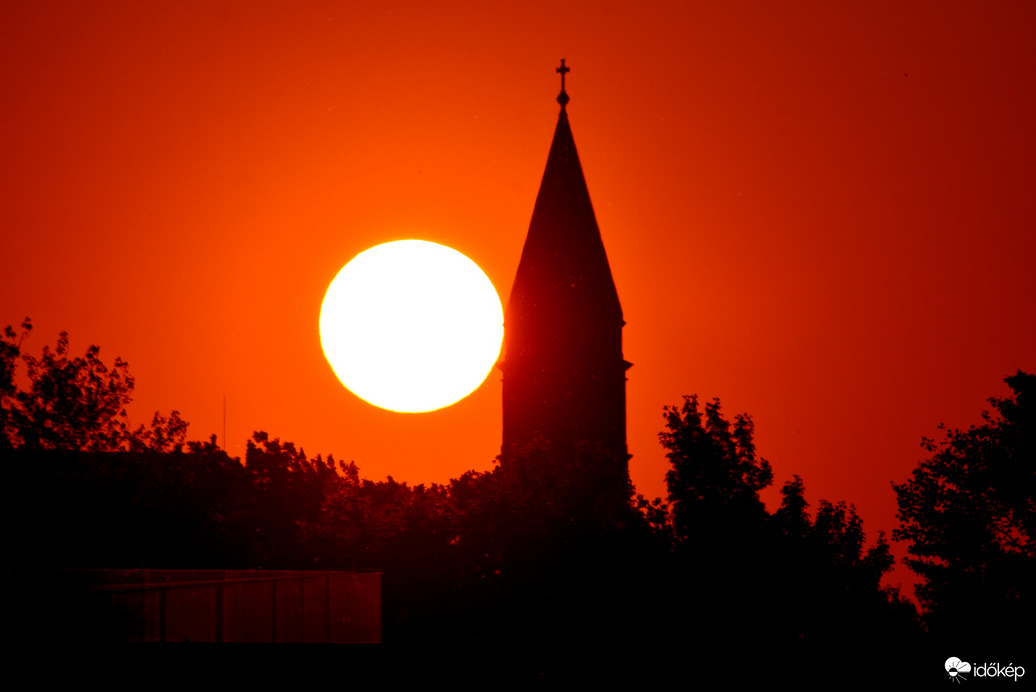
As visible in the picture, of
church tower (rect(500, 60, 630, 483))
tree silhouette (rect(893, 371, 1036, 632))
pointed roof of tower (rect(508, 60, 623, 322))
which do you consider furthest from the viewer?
pointed roof of tower (rect(508, 60, 623, 322))

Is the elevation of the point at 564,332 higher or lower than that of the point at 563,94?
lower

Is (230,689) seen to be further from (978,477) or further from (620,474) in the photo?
(620,474)

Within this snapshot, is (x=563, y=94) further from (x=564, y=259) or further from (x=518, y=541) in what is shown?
(x=518, y=541)

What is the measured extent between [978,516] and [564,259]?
26549 millimetres

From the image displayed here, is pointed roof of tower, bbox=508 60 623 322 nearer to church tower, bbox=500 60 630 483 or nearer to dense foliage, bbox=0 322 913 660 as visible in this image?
church tower, bbox=500 60 630 483

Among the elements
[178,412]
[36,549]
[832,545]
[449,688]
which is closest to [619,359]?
[832,545]

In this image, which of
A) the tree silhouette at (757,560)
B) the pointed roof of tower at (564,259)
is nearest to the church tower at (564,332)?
the pointed roof of tower at (564,259)

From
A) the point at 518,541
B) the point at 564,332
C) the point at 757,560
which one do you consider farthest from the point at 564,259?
the point at 757,560

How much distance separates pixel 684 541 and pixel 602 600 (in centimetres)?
417

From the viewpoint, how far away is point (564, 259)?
62.4 meters

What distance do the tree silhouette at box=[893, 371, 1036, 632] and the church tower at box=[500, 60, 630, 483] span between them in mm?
21958

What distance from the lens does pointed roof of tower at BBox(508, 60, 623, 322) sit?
62.3 metres

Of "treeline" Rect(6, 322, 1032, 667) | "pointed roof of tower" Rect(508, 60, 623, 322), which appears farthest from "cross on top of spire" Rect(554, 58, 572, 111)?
"treeline" Rect(6, 322, 1032, 667)

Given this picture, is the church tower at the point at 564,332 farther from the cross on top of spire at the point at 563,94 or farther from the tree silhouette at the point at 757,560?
the tree silhouette at the point at 757,560
